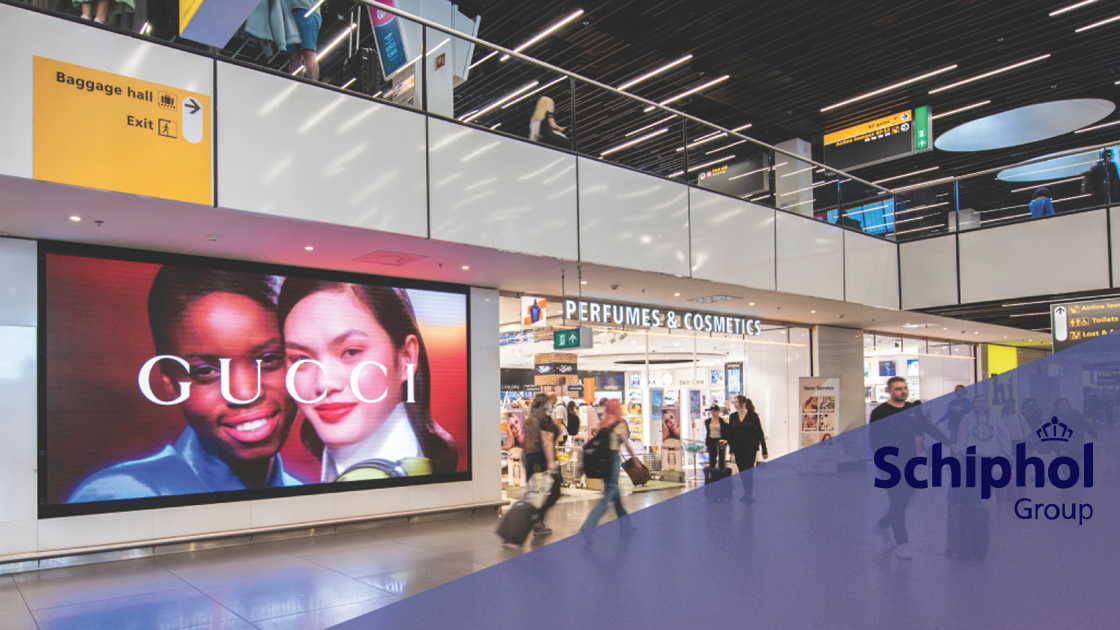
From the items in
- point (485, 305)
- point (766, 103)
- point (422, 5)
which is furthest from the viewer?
point (766, 103)

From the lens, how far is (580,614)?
5562 millimetres

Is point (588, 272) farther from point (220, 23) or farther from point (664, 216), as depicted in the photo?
point (220, 23)

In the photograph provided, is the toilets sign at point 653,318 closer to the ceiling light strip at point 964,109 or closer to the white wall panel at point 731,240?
the white wall panel at point 731,240

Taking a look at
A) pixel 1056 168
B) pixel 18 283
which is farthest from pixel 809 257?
pixel 18 283

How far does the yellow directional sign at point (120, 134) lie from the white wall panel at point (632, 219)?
14.7 ft

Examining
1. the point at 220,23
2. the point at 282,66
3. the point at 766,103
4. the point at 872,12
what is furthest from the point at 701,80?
the point at 220,23

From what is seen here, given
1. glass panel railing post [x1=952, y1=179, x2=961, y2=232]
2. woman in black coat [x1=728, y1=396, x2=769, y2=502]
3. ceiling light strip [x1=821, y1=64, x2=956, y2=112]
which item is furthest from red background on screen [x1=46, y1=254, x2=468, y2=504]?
glass panel railing post [x1=952, y1=179, x2=961, y2=232]

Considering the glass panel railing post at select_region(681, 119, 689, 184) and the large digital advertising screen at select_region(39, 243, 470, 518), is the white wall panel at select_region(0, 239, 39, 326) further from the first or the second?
the glass panel railing post at select_region(681, 119, 689, 184)

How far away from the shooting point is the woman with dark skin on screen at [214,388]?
26.7ft

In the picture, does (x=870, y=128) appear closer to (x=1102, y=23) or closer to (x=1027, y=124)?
(x=1027, y=124)

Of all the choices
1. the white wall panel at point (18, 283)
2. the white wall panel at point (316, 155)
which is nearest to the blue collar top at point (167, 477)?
the white wall panel at point (18, 283)

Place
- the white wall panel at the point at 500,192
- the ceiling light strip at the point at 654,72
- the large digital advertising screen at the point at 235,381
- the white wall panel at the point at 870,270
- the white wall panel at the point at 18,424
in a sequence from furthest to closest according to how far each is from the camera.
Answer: the white wall panel at the point at 870,270
the ceiling light strip at the point at 654,72
the white wall panel at the point at 500,192
the large digital advertising screen at the point at 235,381
the white wall panel at the point at 18,424

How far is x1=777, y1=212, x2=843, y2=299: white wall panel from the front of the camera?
12648 mm

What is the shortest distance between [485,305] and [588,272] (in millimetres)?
1839
